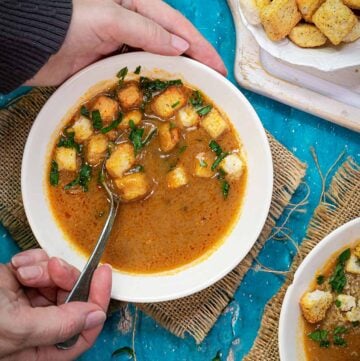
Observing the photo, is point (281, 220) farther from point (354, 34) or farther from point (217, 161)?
point (354, 34)

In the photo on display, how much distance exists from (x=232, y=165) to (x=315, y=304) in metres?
0.66

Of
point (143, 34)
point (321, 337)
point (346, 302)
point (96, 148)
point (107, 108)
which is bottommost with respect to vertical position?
point (321, 337)

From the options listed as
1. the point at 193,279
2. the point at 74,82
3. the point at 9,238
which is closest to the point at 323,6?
the point at 74,82

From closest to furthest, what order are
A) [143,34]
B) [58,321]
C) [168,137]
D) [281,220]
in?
[58,321] → [143,34] → [168,137] → [281,220]

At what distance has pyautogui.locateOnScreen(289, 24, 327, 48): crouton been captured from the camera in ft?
9.30

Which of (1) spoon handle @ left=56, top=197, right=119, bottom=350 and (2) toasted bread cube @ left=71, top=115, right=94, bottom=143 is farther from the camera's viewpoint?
(2) toasted bread cube @ left=71, top=115, right=94, bottom=143

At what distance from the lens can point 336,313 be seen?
2887 millimetres

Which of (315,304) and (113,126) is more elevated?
(113,126)

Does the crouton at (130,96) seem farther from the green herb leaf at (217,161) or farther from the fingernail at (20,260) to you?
the fingernail at (20,260)

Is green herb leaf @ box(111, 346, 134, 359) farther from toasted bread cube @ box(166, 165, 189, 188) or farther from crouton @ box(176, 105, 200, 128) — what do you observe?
crouton @ box(176, 105, 200, 128)

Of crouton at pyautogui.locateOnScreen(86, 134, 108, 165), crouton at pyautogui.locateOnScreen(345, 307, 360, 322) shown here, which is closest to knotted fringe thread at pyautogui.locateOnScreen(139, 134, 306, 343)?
crouton at pyautogui.locateOnScreen(345, 307, 360, 322)

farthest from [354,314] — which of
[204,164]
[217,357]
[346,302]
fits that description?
[204,164]

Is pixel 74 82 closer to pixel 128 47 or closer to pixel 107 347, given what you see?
pixel 128 47

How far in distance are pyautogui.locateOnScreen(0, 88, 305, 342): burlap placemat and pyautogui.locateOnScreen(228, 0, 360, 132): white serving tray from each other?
0.71ft
